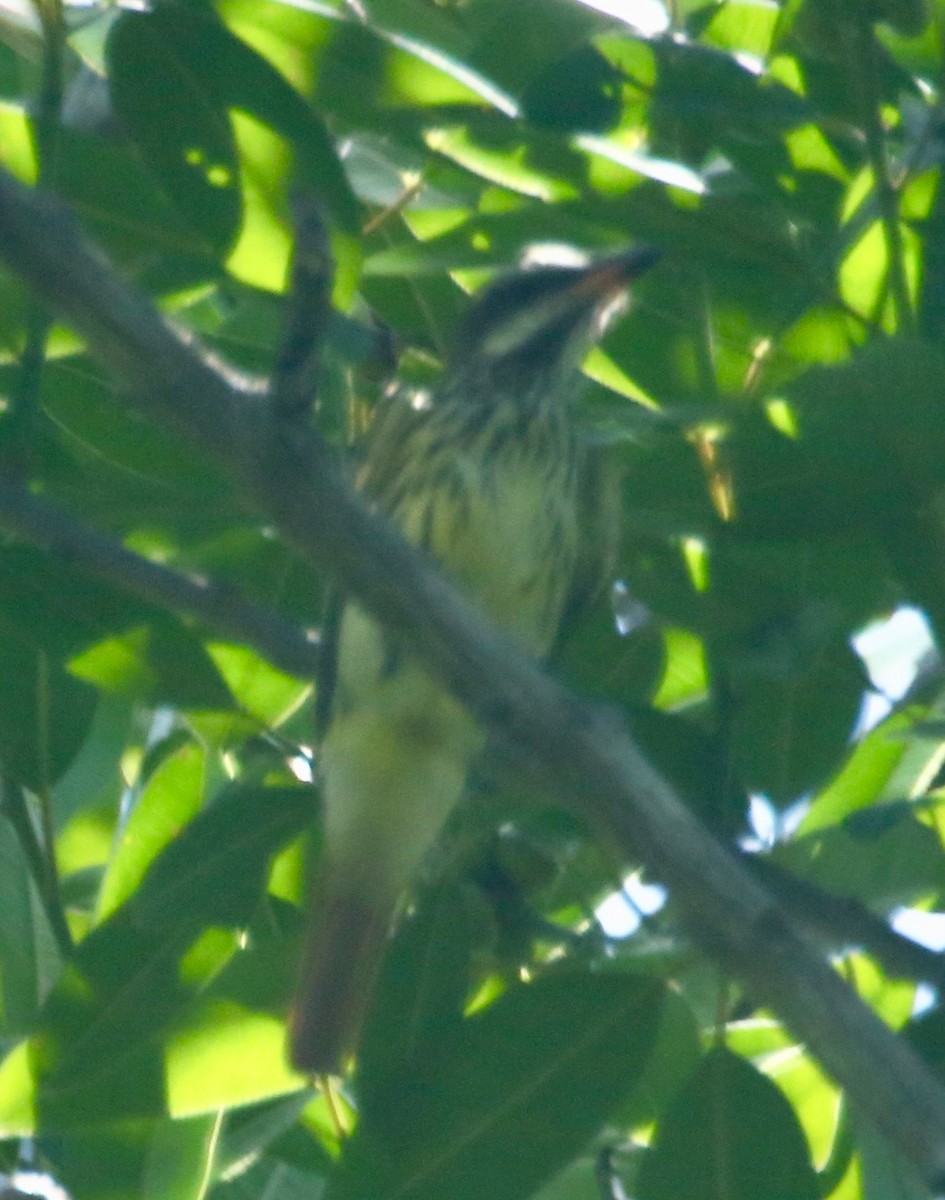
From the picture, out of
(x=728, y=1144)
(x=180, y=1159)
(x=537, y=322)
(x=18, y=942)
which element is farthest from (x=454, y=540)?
(x=728, y=1144)

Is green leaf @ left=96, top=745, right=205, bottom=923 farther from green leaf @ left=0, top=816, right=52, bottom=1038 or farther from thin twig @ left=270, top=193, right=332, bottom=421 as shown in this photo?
thin twig @ left=270, top=193, right=332, bottom=421

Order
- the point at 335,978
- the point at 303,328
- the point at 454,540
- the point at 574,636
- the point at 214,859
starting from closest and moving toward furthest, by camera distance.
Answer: the point at 303,328, the point at 214,859, the point at 335,978, the point at 574,636, the point at 454,540

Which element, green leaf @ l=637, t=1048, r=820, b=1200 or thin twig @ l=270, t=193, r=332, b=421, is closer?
thin twig @ l=270, t=193, r=332, b=421

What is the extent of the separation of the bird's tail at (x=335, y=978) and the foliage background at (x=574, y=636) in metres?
0.05

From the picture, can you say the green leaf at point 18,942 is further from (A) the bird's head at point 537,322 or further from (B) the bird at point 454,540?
(A) the bird's head at point 537,322

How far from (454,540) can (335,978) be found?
2.73ft

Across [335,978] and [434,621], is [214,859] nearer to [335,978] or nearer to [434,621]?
[335,978]

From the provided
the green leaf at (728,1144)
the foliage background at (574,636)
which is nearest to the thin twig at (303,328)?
the foliage background at (574,636)

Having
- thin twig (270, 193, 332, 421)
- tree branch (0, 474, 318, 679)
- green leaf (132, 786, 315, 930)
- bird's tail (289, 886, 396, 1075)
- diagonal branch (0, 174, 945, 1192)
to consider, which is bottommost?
bird's tail (289, 886, 396, 1075)

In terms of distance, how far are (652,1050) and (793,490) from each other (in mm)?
559

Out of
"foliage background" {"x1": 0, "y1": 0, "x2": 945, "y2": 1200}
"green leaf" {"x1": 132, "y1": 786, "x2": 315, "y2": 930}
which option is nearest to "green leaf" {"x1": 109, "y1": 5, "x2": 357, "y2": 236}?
"foliage background" {"x1": 0, "y1": 0, "x2": 945, "y2": 1200}

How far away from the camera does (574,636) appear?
8.13 ft

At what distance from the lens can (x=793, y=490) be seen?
73.1 inches

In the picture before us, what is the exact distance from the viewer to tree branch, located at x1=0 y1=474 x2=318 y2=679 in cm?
185
